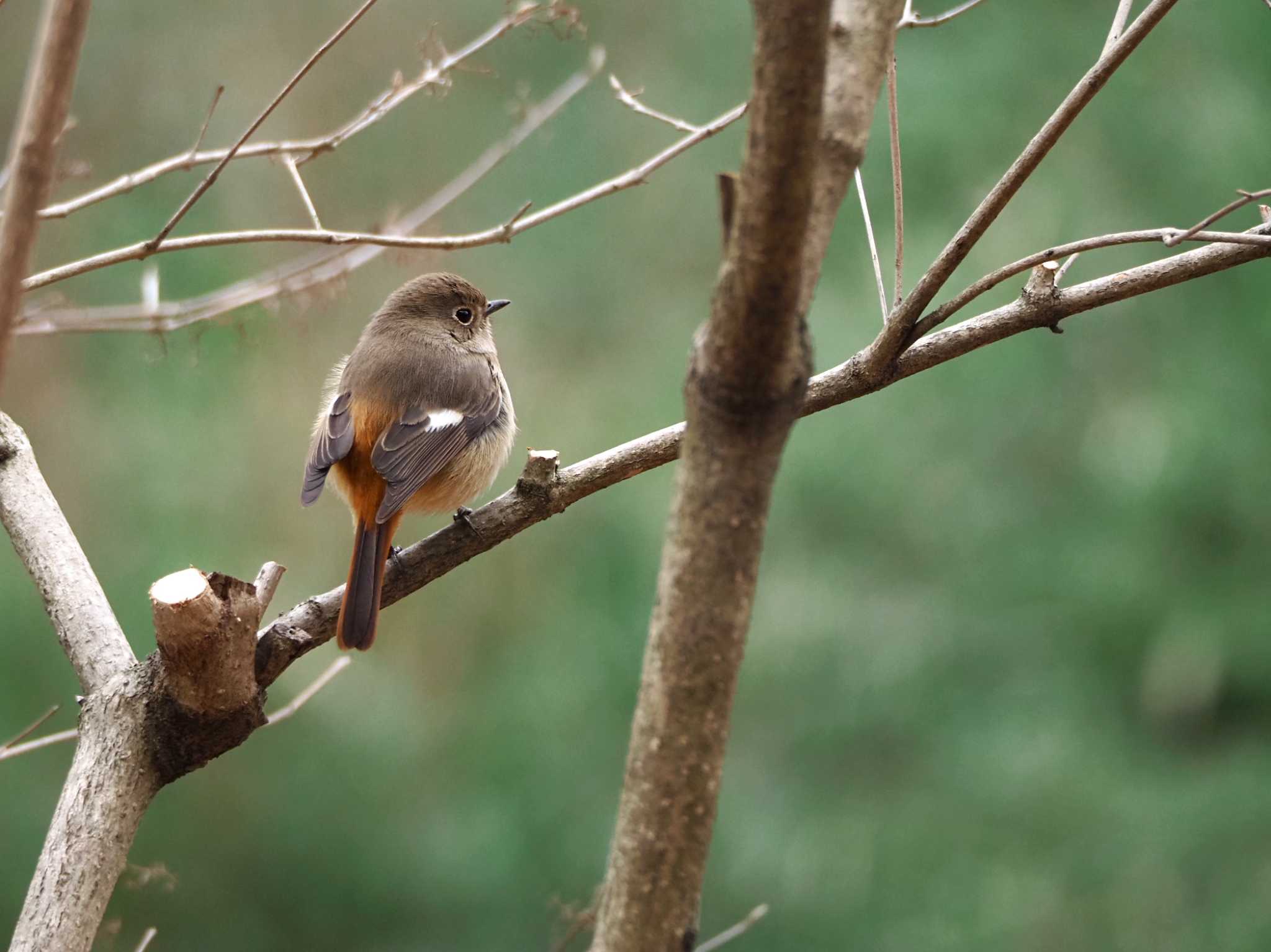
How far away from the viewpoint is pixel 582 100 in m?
6.37

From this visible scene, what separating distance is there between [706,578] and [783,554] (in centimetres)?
412

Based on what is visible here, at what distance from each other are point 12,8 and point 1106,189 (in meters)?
5.12

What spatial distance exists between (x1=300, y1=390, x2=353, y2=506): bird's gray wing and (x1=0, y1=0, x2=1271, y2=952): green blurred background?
0.54 meters

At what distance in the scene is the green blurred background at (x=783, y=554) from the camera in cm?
456

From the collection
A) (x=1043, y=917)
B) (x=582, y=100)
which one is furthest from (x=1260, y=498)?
(x=582, y=100)

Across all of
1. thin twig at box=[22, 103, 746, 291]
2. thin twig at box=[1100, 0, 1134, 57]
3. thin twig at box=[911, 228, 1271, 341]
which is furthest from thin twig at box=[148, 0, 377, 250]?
thin twig at box=[1100, 0, 1134, 57]

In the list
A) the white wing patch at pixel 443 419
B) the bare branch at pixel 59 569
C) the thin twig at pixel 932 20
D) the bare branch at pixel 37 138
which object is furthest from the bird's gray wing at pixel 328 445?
the bare branch at pixel 37 138

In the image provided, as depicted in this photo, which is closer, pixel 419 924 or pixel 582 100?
pixel 419 924

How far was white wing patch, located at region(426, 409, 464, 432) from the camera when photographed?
12.3 ft

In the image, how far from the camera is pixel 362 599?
2.79m

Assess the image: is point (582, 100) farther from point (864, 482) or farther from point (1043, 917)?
point (1043, 917)

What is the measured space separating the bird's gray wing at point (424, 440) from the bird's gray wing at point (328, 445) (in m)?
0.10

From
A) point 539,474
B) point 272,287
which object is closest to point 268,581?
point 539,474

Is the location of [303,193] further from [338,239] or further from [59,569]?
[59,569]
